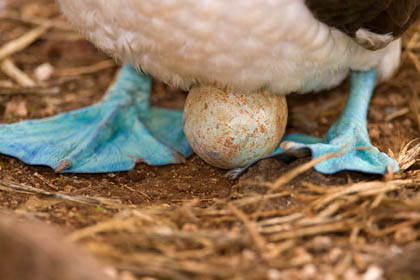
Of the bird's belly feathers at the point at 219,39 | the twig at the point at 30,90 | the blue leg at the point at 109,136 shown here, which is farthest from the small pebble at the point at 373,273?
the twig at the point at 30,90

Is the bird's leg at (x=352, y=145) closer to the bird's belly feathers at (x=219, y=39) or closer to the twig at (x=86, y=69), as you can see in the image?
the bird's belly feathers at (x=219, y=39)

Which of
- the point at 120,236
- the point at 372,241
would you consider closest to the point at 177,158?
the point at 120,236

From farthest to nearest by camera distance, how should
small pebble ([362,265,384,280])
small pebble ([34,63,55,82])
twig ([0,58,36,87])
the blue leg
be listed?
1. small pebble ([34,63,55,82])
2. twig ([0,58,36,87])
3. the blue leg
4. small pebble ([362,265,384,280])

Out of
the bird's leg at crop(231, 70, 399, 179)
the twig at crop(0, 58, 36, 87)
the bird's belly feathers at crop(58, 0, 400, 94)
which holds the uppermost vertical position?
the bird's belly feathers at crop(58, 0, 400, 94)

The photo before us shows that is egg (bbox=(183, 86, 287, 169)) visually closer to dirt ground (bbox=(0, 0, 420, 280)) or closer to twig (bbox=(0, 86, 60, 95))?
dirt ground (bbox=(0, 0, 420, 280))

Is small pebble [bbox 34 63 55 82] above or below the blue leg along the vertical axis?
above

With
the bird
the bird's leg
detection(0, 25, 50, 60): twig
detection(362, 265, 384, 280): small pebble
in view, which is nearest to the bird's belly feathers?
the bird
